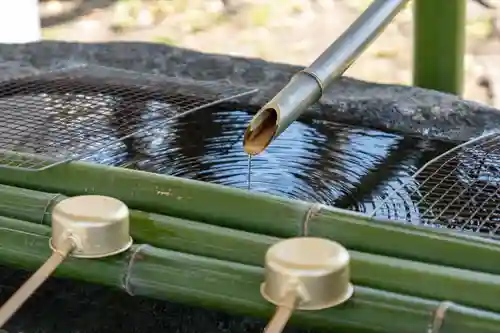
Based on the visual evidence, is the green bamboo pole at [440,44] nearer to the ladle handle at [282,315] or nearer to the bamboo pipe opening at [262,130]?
the bamboo pipe opening at [262,130]

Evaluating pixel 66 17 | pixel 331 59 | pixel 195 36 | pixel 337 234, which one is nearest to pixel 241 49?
pixel 195 36

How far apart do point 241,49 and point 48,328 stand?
2608 mm

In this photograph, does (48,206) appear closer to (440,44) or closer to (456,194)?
(456,194)

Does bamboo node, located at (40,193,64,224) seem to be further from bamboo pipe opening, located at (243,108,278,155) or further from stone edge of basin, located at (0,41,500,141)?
stone edge of basin, located at (0,41,500,141)

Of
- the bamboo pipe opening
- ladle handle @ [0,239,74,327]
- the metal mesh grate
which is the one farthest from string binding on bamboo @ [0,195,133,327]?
the metal mesh grate

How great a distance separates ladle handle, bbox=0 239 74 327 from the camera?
0.88 metres

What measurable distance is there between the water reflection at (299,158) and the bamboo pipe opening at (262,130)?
33 cm

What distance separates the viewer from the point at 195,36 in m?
3.87

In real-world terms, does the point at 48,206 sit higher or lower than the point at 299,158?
higher

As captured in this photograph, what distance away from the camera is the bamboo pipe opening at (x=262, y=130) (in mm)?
1142

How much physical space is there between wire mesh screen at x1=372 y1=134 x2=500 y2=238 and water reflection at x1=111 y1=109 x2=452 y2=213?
84 mm

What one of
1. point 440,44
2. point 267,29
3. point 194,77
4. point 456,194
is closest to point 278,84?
point 194,77

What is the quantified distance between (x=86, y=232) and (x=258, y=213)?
0.25 m

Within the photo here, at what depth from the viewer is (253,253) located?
1.01m
